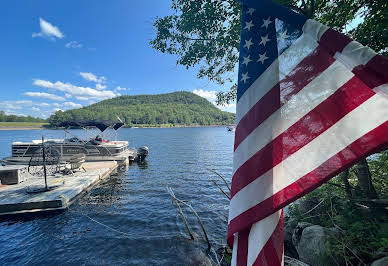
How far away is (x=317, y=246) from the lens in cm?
433

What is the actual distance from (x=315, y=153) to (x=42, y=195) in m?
12.5

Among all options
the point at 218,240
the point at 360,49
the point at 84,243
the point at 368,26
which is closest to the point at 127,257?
the point at 84,243

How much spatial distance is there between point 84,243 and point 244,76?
8.95 meters

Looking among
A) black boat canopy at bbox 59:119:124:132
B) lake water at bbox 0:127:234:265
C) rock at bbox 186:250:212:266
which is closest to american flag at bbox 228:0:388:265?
rock at bbox 186:250:212:266

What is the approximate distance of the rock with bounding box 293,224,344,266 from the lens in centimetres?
407

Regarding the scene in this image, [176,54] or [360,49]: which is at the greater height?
[176,54]

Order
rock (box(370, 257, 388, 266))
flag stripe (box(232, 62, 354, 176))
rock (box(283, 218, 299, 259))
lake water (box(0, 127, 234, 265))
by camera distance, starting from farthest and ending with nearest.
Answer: lake water (box(0, 127, 234, 265))
rock (box(283, 218, 299, 259))
rock (box(370, 257, 388, 266))
flag stripe (box(232, 62, 354, 176))

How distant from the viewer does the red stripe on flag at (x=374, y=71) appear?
1.11 metres

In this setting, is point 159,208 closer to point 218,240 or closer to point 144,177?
point 218,240

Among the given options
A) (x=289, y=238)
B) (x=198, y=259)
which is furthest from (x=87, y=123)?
(x=289, y=238)

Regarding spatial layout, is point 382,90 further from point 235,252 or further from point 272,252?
point 235,252

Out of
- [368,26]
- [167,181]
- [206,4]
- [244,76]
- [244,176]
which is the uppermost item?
[206,4]

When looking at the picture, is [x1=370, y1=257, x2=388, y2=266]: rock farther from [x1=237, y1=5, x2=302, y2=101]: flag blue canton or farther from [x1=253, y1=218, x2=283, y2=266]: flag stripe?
[x1=237, y1=5, x2=302, y2=101]: flag blue canton

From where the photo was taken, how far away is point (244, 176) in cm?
167
